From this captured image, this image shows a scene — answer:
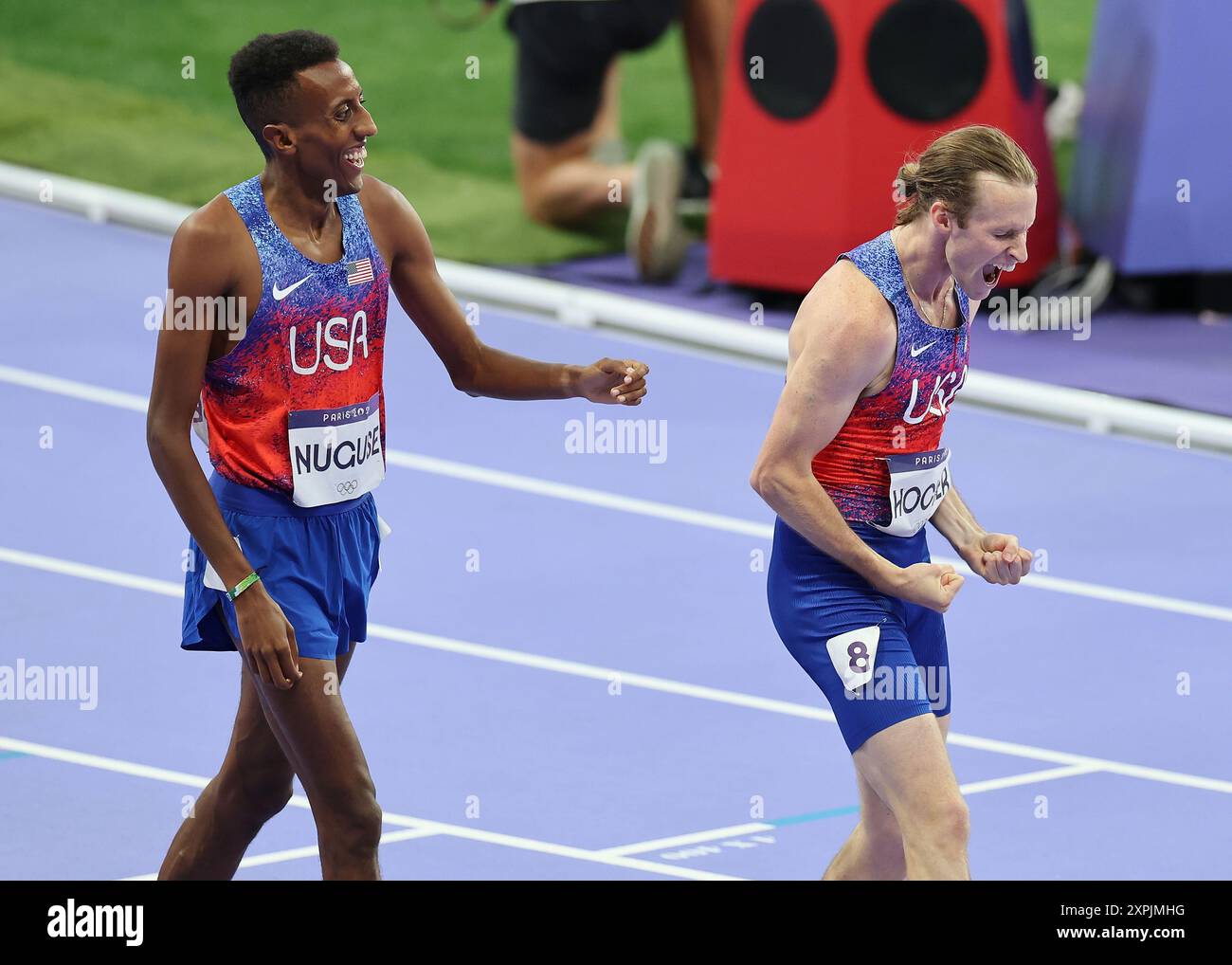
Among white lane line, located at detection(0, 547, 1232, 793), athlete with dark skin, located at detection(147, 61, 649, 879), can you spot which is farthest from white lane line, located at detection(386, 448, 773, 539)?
Result: athlete with dark skin, located at detection(147, 61, 649, 879)

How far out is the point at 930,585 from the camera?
17.2ft

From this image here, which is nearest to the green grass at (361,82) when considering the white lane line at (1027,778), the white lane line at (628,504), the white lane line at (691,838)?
the white lane line at (628,504)

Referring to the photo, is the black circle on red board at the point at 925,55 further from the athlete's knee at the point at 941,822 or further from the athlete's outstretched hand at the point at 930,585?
the athlete's knee at the point at 941,822

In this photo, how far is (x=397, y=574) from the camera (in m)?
9.56

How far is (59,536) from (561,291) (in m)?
4.27

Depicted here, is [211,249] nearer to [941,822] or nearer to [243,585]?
[243,585]

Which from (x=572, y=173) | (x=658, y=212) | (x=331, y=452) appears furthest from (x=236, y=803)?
(x=572, y=173)

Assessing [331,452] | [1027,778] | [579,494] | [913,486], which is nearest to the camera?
[331,452]

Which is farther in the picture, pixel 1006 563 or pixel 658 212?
pixel 658 212

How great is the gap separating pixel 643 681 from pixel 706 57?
25.1 feet

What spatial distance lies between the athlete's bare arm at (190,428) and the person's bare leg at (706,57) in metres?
10.3

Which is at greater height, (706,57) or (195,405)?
(706,57)

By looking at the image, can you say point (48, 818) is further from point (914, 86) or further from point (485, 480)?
point (914, 86)
